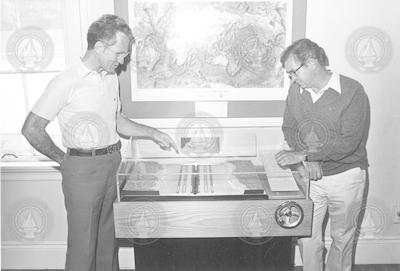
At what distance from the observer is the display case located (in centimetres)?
224

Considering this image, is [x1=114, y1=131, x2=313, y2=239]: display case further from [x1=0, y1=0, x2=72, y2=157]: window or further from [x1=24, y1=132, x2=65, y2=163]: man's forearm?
[x1=0, y1=0, x2=72, y2=157]: window

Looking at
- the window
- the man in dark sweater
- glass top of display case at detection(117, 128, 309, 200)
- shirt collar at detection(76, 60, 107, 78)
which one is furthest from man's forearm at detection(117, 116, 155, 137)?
the man in dark sweater

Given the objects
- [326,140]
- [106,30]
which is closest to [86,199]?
[106,30]

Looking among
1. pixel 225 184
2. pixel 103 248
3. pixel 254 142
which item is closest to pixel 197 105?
pixel 254 142

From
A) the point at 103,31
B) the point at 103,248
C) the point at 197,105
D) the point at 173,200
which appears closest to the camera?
the point at 173,200

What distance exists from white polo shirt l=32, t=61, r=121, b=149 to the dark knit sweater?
3.64ft

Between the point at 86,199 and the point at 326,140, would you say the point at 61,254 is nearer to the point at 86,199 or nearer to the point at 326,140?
the point at 86,199

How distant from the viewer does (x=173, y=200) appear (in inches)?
88.1

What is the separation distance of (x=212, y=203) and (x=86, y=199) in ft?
2.39

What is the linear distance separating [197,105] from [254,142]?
0.47m

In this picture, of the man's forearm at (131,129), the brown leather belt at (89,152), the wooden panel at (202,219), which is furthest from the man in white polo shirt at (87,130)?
the wooden panel at (202,219)

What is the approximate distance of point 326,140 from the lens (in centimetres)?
257

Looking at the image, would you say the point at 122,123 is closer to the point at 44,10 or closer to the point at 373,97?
the point at 44,10

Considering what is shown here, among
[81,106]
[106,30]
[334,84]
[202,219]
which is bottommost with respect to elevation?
[202,219]
